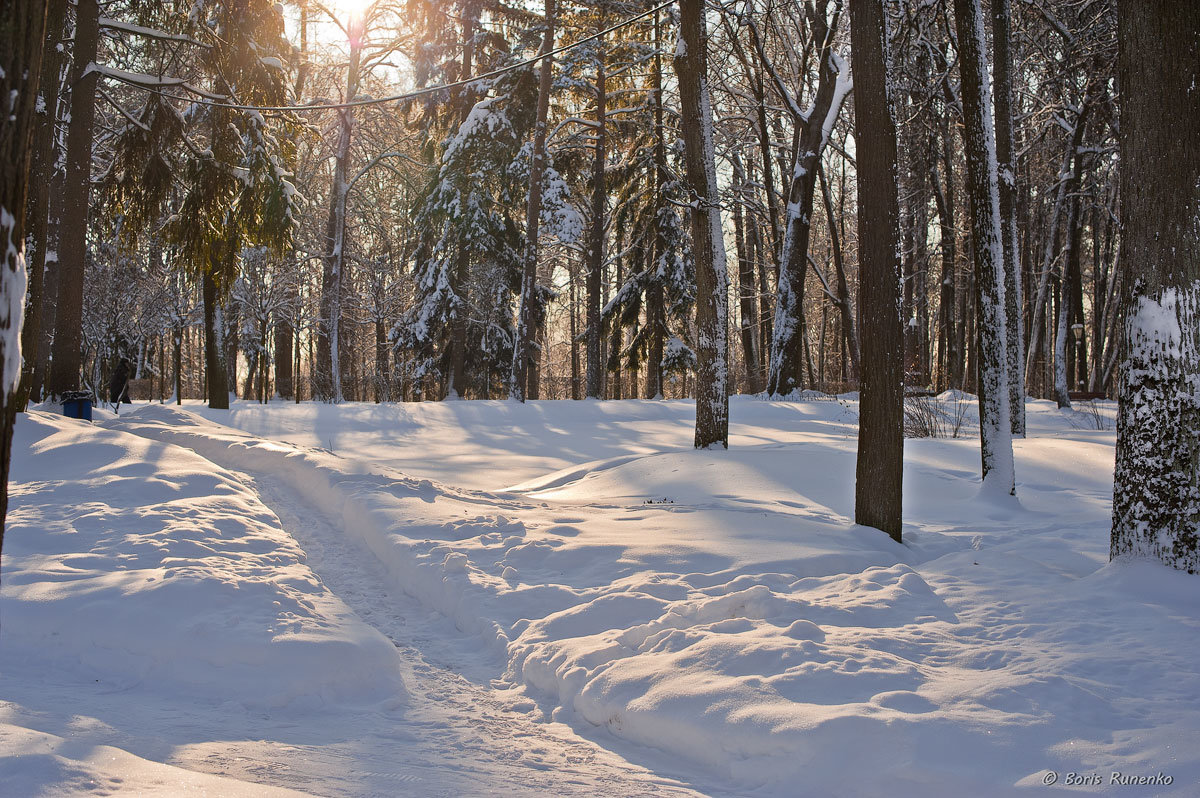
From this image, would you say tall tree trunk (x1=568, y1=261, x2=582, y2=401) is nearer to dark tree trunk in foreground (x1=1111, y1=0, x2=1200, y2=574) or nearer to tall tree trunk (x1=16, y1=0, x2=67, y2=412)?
tall tree trunk (x1=16, y1=0, x2=67, y2=412)

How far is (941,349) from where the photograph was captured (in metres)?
28.8

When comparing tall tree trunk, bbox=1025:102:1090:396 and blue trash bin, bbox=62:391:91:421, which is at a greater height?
tall tree trunk, bbox=1025:102:1090:396

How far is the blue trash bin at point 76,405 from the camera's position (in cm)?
1286

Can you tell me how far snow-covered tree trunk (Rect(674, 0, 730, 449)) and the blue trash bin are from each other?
32.9 ft

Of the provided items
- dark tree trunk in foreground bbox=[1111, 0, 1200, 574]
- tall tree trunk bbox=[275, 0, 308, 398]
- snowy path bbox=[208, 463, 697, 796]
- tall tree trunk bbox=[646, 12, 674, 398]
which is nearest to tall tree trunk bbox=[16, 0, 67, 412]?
snowy path bbox=[208, 463, 697, 796]

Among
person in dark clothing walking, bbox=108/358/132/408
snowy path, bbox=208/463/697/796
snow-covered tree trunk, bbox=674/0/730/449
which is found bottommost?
snowy path, bbox=208/463/697/796

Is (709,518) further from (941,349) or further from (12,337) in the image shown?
(941,349)

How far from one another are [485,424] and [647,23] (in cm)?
1211

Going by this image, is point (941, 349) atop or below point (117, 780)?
atop

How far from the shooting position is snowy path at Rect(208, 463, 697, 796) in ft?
9.62

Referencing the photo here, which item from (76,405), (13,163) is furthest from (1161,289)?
(76,405)

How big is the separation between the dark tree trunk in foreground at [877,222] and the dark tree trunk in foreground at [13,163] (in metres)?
5.49

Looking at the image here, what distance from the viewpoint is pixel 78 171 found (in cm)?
1234

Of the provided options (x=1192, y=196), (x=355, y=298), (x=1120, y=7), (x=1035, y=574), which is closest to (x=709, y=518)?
(x=1035, y=574)
